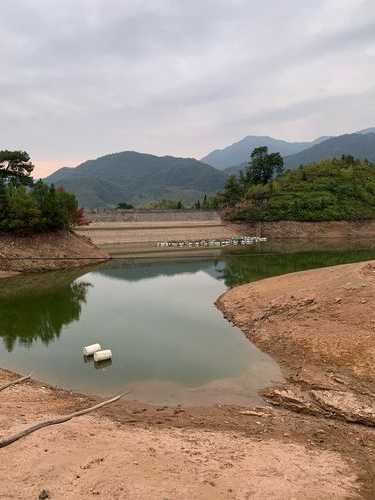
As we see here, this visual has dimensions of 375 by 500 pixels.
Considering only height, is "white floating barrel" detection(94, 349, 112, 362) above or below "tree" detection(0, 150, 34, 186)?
below

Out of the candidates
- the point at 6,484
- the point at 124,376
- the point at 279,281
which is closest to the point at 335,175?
the point at 279,281

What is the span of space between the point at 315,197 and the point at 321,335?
66614mm

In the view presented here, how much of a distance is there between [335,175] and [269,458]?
285 ft

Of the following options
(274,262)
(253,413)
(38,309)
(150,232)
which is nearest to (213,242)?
(150,232)

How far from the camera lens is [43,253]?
44156 millimetres

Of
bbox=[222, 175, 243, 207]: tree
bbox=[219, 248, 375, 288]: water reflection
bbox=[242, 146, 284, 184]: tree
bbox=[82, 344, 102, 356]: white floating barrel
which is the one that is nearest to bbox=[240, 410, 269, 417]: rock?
bbox=[82, 344, 102, 356]: white floating barrel

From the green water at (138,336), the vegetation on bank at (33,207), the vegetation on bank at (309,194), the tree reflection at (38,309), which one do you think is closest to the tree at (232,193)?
the vegetation on bank at (309,194)

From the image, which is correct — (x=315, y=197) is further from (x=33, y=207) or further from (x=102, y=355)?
(x=102, y=355)

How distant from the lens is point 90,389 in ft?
46.5

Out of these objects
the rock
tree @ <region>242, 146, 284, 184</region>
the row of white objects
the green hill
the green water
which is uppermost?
tree @ <region>242, 146, 284, 184</region>

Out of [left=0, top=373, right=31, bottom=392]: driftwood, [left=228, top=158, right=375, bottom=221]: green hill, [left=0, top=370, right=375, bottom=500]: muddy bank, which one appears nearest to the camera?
[left=0, top=370, right=375, bottom=500]: muddy bank

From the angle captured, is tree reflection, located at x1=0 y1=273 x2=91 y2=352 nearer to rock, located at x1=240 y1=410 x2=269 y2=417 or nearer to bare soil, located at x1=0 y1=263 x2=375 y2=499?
bare soil, located at x1=0 y1=263 x2=375 y2=499

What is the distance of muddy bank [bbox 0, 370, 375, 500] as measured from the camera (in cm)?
778

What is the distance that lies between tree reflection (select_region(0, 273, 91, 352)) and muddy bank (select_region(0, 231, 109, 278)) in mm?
5527
